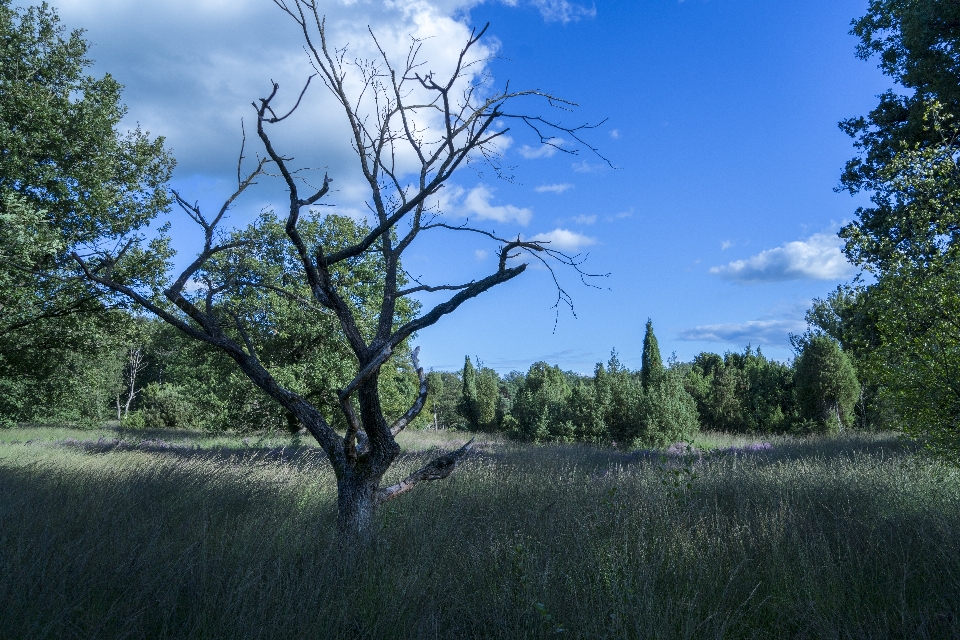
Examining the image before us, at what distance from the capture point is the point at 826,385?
22.9 m

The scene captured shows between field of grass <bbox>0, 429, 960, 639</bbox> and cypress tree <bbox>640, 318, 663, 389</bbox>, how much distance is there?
20.1 m

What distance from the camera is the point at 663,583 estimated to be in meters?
4.00

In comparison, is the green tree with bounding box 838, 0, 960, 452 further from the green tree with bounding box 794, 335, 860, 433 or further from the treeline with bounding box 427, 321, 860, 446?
the green tree with bounding box 794, 335, 860, 433

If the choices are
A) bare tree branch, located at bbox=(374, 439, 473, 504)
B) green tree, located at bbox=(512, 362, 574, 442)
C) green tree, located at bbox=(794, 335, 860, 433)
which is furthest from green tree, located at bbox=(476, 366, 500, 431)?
bare tree branch, located at bbox=(374, 439, 473, 504)

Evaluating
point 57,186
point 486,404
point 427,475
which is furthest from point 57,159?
point 486,404

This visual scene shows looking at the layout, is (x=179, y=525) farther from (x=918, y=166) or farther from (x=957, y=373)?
(x=918, y=166)

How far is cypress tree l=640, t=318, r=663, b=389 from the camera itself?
27125 millimetres

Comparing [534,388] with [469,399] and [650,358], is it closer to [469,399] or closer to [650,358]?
[650,358]

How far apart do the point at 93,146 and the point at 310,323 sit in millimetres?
7759

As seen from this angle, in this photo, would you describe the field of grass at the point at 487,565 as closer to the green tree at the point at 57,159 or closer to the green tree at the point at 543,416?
the green tree at the point at 57,159

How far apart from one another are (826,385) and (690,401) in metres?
7.66

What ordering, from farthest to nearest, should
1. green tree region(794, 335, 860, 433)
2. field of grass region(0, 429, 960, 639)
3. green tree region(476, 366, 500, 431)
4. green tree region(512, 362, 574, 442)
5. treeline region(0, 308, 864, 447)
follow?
green tree region(476, 366, 500, 431)
green tree region(512, 362, 574, 442)
green tree region(794, 335, 860, 433)
treeline region(0, 308, 864, 447)
field of grass region(0, 429, 960, 639)

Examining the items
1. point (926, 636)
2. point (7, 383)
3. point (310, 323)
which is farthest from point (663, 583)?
point (7, 383)

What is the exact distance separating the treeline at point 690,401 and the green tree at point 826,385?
4 cm
